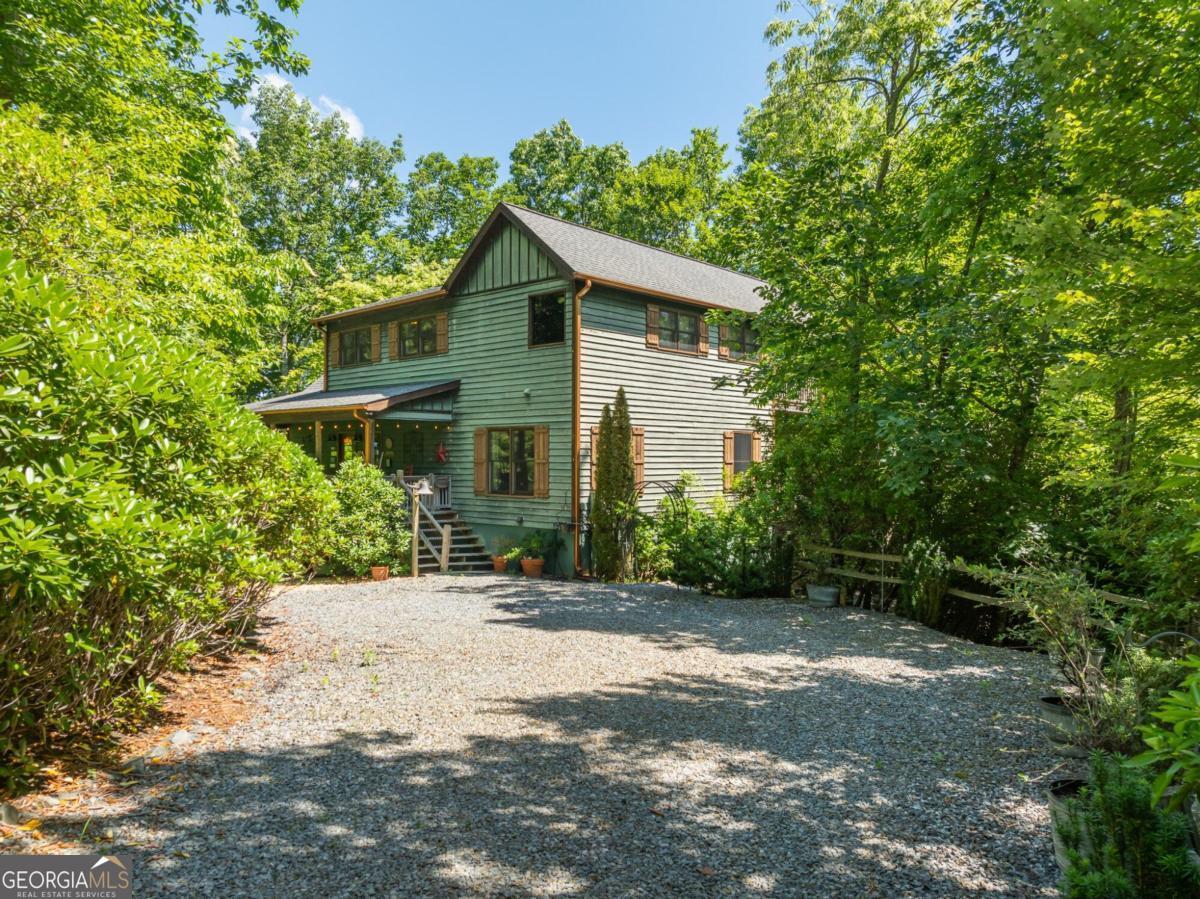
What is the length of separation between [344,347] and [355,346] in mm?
543

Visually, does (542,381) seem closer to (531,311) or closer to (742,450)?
(531,311)

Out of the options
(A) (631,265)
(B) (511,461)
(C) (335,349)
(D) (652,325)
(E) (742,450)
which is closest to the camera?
(B) (511,461)

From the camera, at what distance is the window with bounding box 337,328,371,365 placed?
19688mm

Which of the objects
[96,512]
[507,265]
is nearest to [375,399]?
[507,265]

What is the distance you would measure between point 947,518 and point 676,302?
8.91 metres

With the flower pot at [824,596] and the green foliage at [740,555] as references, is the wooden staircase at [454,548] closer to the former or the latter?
the green foliage at [740,555]

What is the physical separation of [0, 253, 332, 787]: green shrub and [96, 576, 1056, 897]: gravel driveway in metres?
0.85

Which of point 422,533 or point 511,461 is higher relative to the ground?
point 511,461

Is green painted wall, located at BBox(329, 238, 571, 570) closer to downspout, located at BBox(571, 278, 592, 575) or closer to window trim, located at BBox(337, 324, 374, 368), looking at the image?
downspout, located at BBox(571, 278, 592, 575)

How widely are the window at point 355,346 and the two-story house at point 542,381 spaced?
988 millimetres

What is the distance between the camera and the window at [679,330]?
1616 centimetres

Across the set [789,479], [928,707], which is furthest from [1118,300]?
[789,479]

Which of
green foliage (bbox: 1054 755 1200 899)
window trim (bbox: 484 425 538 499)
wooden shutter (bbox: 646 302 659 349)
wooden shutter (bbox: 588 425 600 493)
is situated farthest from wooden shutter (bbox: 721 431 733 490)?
green foliage (bbox: 1054 755 1200 899)

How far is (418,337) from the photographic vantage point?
1809cm
